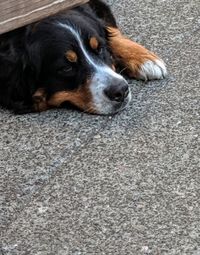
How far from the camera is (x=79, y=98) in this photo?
484 cm

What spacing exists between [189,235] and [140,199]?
0.40 meters

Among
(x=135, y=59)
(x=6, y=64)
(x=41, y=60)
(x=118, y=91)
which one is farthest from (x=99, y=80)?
(x=6, y=64)

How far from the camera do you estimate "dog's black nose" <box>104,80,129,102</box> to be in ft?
15.8

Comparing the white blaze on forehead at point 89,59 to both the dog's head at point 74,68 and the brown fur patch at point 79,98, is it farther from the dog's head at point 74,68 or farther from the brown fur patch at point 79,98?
the brown fur patch at point 79,98

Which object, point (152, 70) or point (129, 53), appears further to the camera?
point (129, 53)

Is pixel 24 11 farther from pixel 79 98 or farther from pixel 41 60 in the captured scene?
pixel 79 98

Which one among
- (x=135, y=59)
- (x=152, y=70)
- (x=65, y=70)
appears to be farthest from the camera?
(x=135, y=59)

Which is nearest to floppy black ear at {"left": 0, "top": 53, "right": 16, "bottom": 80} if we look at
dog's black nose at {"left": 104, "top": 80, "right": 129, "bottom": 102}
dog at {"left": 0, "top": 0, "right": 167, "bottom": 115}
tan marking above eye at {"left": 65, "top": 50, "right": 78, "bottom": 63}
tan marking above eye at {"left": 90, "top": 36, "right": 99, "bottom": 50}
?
dog at {"left": 0, "top": 0, "right": 167, "bottom": 115}

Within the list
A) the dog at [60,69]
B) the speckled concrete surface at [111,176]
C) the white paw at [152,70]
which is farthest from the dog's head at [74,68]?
the white paw at [152,70]

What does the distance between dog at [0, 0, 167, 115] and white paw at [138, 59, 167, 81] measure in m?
0.03

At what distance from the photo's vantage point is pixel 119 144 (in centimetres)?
461

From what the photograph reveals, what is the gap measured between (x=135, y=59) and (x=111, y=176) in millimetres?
1191

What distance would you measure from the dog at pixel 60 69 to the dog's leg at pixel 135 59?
5cm

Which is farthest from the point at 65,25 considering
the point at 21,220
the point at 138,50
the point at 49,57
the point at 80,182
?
the point at 21,220
